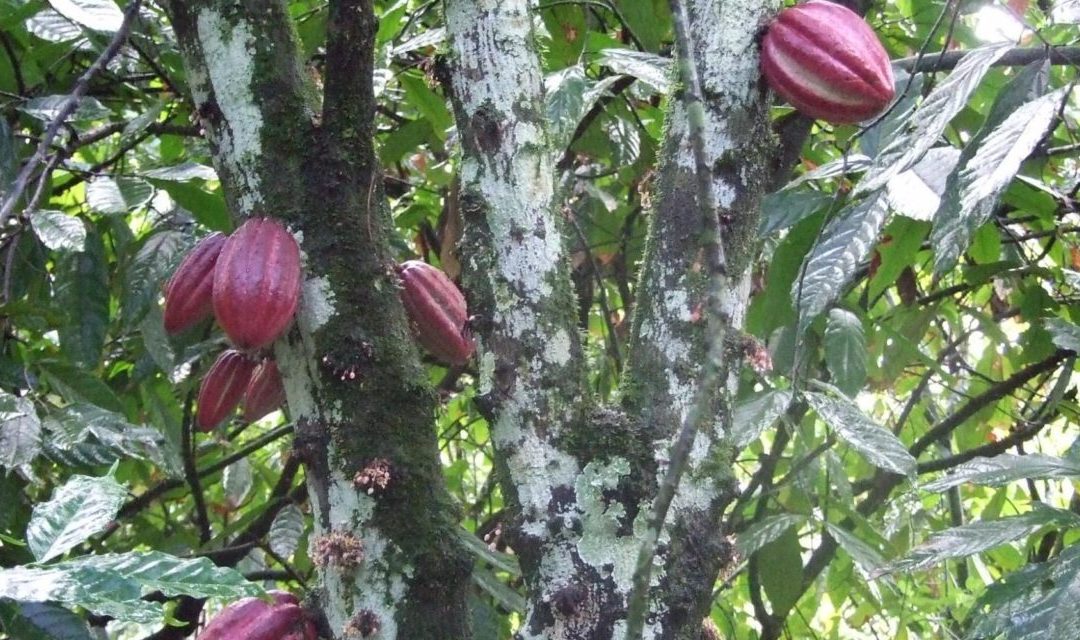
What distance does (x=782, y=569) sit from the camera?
2078 mm

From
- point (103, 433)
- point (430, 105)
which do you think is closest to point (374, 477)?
point (103, 433)

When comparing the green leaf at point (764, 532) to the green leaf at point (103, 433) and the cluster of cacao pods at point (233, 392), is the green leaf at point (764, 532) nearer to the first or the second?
the cluster of cacao pods at point (233, 392)

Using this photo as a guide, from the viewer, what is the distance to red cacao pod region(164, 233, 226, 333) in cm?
131

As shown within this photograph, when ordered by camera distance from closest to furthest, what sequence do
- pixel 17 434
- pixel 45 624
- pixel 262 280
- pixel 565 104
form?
1. pixel 45 624
2. pixel 262 280
3. pixel 17 434
4. pixel 565 104

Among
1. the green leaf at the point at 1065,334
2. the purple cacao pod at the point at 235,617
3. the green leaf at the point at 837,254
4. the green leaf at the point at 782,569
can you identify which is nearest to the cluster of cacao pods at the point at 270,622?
the purple cacao pod at the point at 235,617

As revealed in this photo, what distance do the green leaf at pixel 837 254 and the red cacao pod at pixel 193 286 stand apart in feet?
2.24

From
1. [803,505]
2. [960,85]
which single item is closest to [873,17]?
[803,505]

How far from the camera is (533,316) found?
106cm

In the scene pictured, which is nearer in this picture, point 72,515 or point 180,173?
point 72,515

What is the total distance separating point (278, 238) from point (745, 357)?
0.49 m

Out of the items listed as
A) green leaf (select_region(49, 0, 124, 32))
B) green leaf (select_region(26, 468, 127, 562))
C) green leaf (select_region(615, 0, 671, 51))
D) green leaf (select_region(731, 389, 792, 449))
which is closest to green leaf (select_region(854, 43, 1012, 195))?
green leaf (select_region(731, 389, 792, 449))

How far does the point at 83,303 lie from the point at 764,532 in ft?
3.79

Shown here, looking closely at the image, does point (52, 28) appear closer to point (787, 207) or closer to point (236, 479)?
point (236, 479)

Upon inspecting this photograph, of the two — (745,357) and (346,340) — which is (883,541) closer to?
(745,357)
